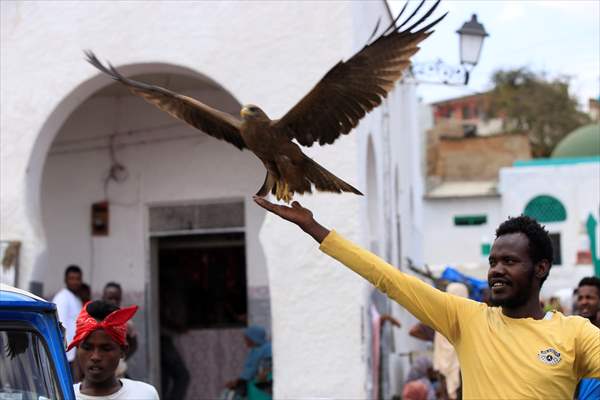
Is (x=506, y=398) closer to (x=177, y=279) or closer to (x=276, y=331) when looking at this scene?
(x=276, y=331)

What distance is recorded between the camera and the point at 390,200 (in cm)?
1489

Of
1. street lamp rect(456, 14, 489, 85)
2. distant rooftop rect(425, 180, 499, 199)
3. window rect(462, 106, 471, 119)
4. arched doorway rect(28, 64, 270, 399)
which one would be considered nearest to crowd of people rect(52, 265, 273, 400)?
arched doorway rect(28, 64, 270, 399)

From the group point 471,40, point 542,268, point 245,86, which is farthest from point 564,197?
point 542,268

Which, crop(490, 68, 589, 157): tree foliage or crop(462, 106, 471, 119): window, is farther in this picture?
crop(462, 106, 471, 119): window

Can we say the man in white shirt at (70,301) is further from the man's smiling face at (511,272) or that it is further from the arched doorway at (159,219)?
the man's smiling face at (511,272)

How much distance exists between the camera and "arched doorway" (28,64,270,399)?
12.3 m

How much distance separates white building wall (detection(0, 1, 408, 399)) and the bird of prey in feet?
15.1

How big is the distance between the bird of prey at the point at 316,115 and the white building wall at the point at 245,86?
4.62 metres

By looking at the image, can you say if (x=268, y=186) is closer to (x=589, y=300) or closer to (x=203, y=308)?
(x=589, y=300)

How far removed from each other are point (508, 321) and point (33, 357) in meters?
1.63

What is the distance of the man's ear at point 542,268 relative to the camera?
3.74 metres

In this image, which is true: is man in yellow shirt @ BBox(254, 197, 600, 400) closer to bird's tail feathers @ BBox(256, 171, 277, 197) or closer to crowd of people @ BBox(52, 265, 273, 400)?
bird's tail feathers @ BBox(256, 171, 277, 197)

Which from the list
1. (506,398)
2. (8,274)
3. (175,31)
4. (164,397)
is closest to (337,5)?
(175,31)

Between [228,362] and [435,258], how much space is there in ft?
68.4
